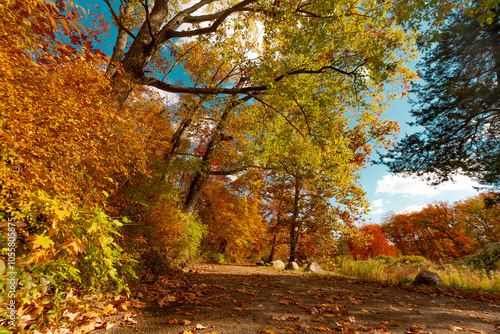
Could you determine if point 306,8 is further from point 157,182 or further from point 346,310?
point 346,310

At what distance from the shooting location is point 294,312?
3.52 meters

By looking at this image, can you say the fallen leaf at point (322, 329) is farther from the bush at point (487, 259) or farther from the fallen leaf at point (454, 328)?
the bush at point (487, 259)

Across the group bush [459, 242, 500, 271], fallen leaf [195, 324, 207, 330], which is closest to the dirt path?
fallen leaf [195, 324, 207, 330]

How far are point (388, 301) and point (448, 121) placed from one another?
27.5 ft

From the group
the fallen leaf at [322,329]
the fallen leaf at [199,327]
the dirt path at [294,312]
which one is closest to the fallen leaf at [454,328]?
the dirt path at [294,312]

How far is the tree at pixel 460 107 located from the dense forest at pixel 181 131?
0.20ft

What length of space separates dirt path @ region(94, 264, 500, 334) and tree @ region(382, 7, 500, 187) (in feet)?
19.8

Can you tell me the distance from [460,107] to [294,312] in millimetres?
10346

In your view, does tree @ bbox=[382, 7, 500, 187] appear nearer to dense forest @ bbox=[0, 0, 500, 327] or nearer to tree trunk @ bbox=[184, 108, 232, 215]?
dense forest @ bbox=[0, 0, 500, 327]

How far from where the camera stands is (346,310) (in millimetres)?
3664

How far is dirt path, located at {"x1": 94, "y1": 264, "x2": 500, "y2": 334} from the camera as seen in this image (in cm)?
283

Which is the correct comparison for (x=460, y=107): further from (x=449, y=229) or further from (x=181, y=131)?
(x=449, y=229)

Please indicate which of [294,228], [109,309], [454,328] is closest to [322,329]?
[454,328]

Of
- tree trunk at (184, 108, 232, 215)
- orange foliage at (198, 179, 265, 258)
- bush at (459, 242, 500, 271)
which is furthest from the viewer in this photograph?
orange foliage at (198, 179, 265, 258)
